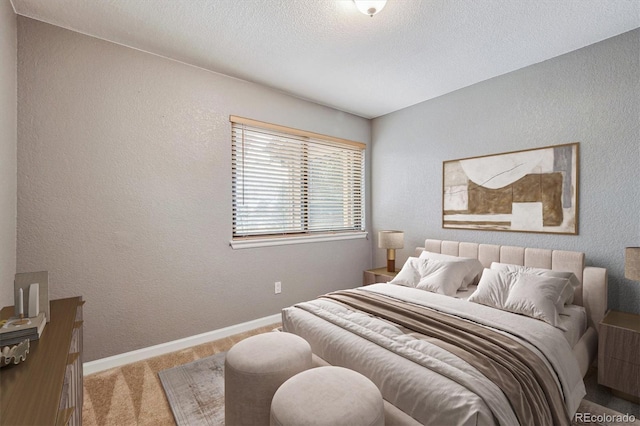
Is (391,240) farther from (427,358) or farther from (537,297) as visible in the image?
(427,358)

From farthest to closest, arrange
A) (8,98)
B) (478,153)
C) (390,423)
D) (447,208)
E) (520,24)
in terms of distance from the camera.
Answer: (447,208) < (478,153) < (520,24) < (8,98) < (390,423)

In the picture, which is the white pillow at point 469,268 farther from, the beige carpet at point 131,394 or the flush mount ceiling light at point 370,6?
the beige carpet at point 131,394

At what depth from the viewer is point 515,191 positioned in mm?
2891

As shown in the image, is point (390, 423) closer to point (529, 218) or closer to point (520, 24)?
point (529, 218)

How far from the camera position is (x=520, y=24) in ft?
7.11

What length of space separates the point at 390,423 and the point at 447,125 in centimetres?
310

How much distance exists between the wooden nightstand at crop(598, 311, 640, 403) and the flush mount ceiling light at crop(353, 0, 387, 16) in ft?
8.59

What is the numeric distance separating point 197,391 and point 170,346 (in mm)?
756

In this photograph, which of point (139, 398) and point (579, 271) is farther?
point (579, 271)

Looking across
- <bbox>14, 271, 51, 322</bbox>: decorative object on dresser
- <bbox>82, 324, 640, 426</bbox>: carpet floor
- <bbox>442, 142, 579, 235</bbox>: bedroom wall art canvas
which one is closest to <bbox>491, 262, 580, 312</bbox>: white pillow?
<bbox>442, 142, 579, 235</bbox>: bedroom wall art canvas

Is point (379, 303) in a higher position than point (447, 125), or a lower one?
lower

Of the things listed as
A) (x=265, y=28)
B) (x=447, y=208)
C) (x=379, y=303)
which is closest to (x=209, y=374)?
(x=379, y=303)

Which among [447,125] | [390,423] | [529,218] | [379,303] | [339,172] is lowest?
[390,423]

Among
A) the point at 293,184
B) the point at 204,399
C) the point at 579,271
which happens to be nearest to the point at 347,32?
the point at 293,184
